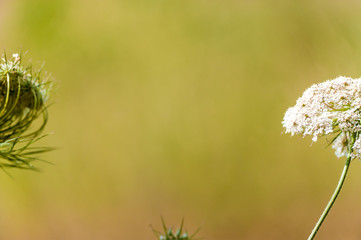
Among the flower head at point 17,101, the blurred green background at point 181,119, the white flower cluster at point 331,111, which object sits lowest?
the white flower cluster at point 331,111

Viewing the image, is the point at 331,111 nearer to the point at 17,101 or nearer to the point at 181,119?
the point at 17,101

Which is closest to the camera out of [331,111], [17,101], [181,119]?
[331,111]

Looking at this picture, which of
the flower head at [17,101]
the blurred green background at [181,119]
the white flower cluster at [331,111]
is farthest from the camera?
the blurred green background at [181,119]

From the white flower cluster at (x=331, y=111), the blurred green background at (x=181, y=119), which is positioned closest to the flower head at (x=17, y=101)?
the white flower cluster at (x=331, y=111)

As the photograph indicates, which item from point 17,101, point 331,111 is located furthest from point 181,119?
point 331,111

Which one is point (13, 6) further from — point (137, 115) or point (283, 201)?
point (283, 201)

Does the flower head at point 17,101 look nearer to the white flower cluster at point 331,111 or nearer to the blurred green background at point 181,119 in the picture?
the white flower cluster at point 331,111
